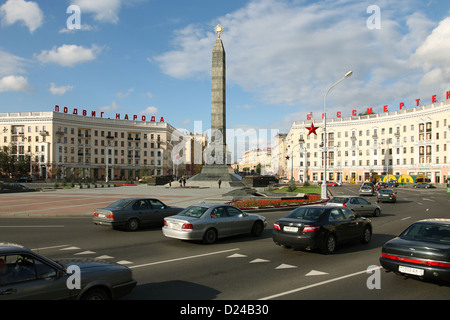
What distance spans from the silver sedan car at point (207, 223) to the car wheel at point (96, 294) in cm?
576

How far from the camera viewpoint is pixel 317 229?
9.70 m

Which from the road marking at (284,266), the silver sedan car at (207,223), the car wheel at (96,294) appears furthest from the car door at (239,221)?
the car wheel at (96,294)

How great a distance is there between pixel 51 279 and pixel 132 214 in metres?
9.94

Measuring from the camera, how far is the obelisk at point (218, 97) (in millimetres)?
52062

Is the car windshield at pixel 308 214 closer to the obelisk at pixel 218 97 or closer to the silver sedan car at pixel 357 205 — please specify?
the silver sedan car at pixel 357 205

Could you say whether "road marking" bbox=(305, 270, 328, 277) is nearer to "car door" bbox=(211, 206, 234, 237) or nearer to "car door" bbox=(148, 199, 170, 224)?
"car door" bbox=(211, 206, 234, 237)

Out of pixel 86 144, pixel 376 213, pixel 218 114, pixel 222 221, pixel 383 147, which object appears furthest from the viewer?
pixel 86 144

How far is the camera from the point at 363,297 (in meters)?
6.33

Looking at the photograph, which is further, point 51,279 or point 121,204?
point 121,204

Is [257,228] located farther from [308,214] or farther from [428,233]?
[428,233]

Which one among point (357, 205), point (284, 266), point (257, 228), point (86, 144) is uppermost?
point (86, 144)

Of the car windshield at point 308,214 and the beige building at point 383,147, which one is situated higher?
the beige building at point 383,147

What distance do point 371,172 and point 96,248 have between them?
9573cm

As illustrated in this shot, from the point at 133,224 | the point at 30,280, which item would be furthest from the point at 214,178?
the point at 30,280
